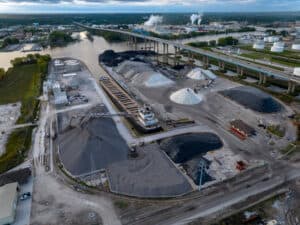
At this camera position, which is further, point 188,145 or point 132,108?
point 132,108

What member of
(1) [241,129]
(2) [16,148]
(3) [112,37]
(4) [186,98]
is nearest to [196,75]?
(4) [186,98]

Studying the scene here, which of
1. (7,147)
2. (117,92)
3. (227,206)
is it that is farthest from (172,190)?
(117,92)

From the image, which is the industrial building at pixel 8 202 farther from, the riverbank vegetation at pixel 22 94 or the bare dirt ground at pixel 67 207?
the riverbank vegetation at pixel 22 94

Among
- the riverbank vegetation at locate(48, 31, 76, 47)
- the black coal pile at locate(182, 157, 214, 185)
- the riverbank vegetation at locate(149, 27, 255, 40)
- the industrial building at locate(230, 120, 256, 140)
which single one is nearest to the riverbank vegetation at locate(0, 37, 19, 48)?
the riverbank vegetation at locate(48, 31, 76, 47)

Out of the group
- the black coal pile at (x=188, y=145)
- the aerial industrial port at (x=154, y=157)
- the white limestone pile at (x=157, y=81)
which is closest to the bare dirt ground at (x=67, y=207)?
the aerial industrial port at (x=154, y=157)

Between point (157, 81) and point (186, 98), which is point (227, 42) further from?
point (186, 98)

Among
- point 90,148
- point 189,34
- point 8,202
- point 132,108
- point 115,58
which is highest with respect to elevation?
point 189,34

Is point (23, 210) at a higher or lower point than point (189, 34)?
lower

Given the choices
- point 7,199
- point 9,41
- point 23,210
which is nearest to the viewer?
point 7,199
